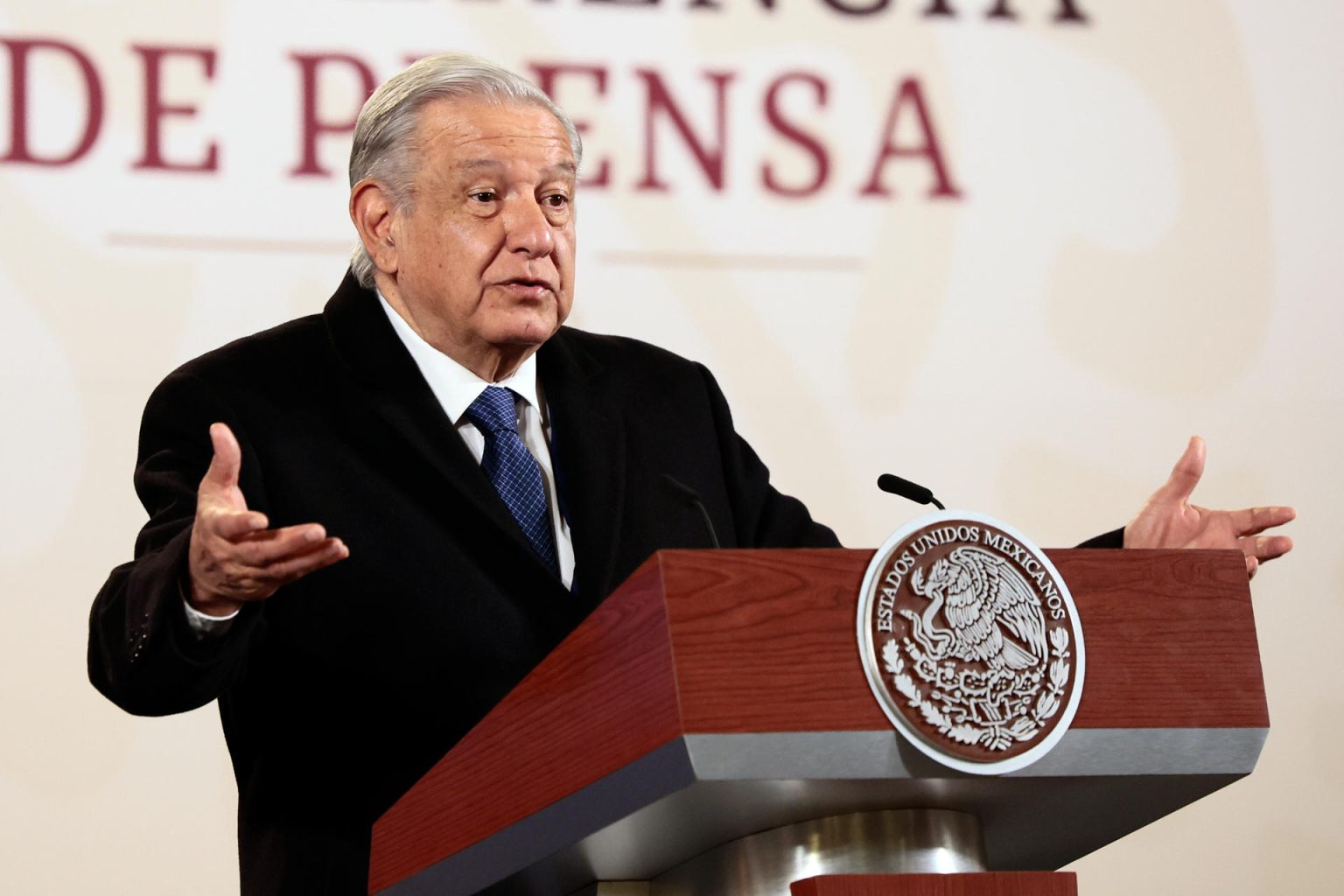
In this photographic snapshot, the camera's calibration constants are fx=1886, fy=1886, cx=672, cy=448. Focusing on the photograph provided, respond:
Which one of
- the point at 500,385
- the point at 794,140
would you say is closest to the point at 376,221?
the point at 500,385

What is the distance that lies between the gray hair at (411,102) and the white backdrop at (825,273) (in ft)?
2.33

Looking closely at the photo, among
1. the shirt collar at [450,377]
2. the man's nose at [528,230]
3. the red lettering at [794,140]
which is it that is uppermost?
the red lettering at [794,140]

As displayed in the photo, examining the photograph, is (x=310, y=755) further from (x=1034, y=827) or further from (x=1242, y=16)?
(x=1242, y=16)

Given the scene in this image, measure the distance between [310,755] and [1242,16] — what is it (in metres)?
2.16

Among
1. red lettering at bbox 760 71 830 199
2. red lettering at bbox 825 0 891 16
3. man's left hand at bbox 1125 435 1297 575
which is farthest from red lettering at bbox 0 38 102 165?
man's left hand at bbox 1125 435 1297 575

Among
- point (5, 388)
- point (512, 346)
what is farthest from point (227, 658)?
point (5, 388)

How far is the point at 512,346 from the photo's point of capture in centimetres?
206

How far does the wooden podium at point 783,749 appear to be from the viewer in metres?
1.16

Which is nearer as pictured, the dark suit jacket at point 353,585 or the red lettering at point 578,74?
the dark suit jacket at point 353,585

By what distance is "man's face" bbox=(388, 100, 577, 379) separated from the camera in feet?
6.62

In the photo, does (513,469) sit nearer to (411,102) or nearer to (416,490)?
(416,490)

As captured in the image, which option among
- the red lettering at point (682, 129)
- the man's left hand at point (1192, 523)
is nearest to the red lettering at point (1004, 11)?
the red lettering at point (682, 129)

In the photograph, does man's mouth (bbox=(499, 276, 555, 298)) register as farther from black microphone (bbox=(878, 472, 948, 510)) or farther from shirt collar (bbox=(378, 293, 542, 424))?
black microphone (bbox=(878, 472, 948, 510))

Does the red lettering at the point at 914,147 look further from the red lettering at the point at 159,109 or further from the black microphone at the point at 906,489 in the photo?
the black microphone at the point at 906,489
